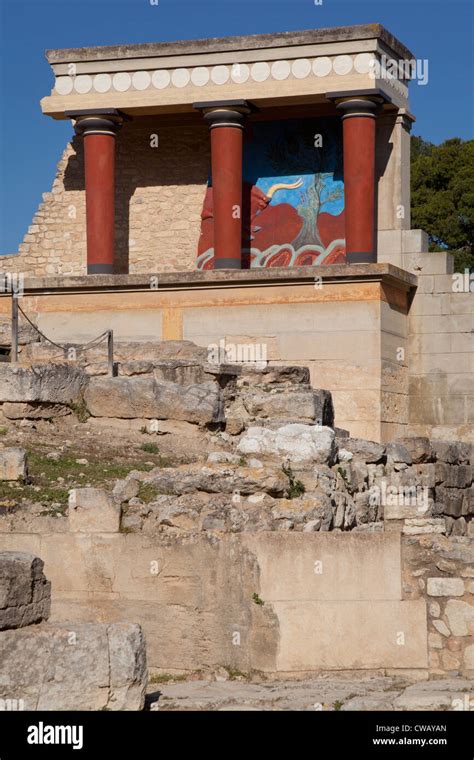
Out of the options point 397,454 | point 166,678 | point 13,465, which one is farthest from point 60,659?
point 397,454

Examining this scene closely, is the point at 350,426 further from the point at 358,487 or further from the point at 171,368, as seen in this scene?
the point at 358,487

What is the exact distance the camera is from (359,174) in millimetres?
19781

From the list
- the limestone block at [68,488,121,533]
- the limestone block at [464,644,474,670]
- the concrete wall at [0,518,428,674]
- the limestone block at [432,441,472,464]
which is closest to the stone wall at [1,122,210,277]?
the limestone block at [432,441,472,464]

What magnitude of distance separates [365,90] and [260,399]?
6434 millimetres

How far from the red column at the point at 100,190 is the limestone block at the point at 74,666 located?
1372 centimetres

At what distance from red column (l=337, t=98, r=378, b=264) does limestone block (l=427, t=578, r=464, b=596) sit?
10.2 meters

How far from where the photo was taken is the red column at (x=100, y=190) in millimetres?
20875

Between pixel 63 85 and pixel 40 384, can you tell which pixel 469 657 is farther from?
pixel 63 85

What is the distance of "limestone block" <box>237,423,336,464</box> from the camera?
42.2ft

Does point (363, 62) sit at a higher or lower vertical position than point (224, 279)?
higher

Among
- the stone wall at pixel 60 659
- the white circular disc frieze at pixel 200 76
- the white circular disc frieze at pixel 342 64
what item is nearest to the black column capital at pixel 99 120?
the white circular disc frieze at pixel 200 76

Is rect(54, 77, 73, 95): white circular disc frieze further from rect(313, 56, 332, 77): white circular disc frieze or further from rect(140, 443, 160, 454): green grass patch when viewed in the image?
rect(140, 443, 160, 454): green grass patch

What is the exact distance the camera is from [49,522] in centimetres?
1067

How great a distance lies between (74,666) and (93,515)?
10.7ft
